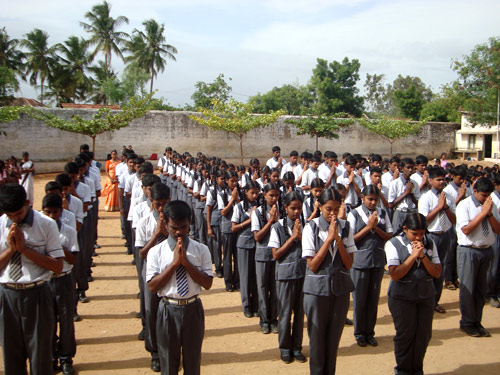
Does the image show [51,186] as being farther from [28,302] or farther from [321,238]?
[321,238]

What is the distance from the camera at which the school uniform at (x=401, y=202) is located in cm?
721

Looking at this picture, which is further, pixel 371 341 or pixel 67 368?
pixel 371 341

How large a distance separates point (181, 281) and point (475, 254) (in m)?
3.66

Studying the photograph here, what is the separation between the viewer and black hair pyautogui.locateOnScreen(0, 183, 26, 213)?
3184 millimetres

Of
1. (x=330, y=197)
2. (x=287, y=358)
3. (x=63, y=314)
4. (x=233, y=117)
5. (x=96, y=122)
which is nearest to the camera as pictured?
(x=330, y=197)

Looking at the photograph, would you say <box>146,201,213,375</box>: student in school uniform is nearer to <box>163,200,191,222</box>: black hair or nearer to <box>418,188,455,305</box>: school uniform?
<box>163,200,191,222</box>: black hair

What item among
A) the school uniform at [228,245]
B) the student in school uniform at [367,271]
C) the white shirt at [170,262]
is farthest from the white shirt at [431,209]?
the white shirt at [170,262]

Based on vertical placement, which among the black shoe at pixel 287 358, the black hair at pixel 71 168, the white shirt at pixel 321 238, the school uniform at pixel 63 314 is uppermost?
the black hair at pixel 71 168

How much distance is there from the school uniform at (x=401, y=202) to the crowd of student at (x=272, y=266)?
654 mm

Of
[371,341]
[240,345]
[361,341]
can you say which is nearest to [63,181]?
[240,345]

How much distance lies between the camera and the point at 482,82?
2323 cm

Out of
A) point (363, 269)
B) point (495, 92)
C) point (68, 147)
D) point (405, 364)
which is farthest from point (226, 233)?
point (495, 92)

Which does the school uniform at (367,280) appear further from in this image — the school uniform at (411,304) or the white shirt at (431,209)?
the white shirt at (431,209)

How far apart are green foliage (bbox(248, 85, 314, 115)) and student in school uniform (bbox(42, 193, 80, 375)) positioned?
110 ft
